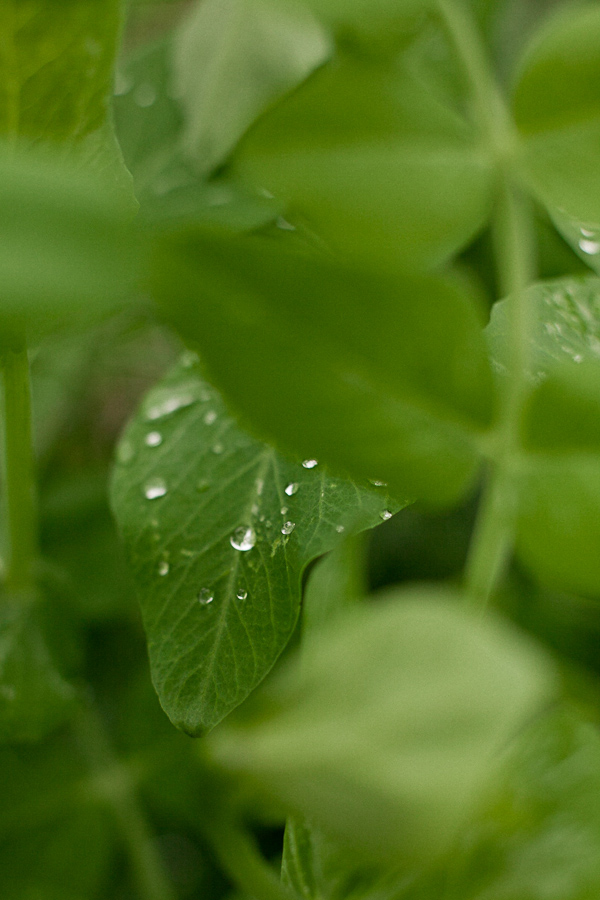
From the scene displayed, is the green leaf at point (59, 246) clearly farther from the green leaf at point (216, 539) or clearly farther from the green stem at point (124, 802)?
the green stem at point (124, 802)

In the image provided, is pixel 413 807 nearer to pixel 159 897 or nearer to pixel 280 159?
pixel 280 159

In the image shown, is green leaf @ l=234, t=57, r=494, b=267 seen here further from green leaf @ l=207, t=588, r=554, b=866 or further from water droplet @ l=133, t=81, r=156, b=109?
water droplet @ l=133, t=81, r=156, b=109

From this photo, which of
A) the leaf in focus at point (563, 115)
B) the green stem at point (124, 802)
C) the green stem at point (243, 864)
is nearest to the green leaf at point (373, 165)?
the leaf in focus at point (563, 115)

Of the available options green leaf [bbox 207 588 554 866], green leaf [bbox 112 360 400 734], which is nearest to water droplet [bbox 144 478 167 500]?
green leaf [bbox 112 360 400 734]

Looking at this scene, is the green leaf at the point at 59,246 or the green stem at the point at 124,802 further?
the green stem at the point at 124,802

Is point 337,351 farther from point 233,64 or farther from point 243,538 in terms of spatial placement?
point 233,64
